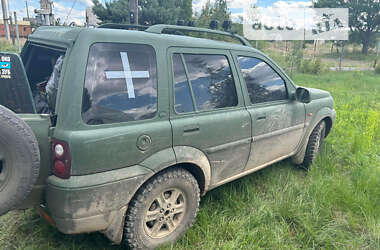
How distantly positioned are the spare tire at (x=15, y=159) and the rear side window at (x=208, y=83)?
1089mm

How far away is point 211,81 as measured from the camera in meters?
2.77

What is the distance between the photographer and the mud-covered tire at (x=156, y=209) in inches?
88.3

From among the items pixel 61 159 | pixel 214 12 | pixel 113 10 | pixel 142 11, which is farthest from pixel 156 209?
pixel 214 12

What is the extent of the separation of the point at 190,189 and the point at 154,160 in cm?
50

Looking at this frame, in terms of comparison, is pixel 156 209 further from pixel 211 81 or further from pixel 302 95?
pixel 302 95

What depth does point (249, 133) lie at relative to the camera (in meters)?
3.00

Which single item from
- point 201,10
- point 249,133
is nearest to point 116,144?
point 249,133

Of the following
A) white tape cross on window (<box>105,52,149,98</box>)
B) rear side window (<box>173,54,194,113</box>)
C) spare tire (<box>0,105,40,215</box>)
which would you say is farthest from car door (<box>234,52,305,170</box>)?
spare tire (<box>0,105,40,215</box>)

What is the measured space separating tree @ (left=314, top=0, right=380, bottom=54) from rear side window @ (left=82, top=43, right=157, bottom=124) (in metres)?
44.1

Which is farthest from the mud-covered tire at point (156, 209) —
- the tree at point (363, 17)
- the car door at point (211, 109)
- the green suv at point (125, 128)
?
the tree at point (363, 17)

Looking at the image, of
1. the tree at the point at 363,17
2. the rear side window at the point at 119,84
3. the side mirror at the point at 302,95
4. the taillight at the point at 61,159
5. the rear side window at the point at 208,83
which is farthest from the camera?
the tree at the point at 363,17

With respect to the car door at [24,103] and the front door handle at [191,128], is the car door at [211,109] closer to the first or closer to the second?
the front door handle at [191,128]

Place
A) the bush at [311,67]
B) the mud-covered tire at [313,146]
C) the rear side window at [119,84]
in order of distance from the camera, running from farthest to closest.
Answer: the bush at [311,67]
the mud-covered tire at [313,146]
the rear side window at [119,84]

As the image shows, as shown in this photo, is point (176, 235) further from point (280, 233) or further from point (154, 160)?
point (280, 233)
